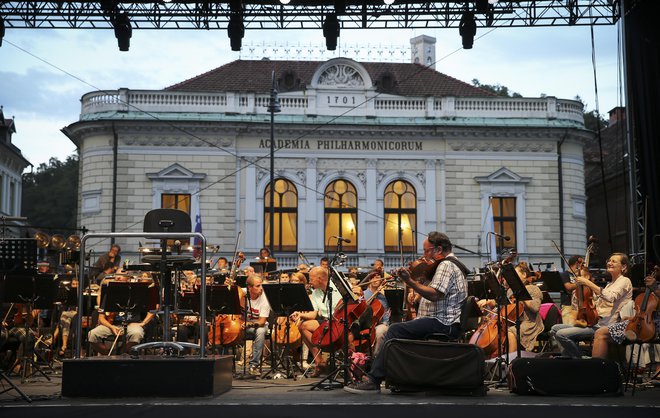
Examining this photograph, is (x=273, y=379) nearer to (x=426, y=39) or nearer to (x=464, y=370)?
(x=464, y=370)

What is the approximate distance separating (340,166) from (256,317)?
19.8 meters

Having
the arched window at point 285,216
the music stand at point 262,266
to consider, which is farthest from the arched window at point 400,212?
the music stand at point 262,266

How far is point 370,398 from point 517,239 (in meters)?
26.6

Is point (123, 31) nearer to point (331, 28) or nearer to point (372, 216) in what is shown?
point (331, 28)

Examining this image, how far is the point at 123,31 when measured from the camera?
18.4 metres

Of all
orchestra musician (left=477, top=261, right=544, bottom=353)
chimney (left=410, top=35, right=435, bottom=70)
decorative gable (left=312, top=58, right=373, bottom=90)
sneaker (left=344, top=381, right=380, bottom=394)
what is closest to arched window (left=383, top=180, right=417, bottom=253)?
decorative gable (left=312, top=58, right=373, bottom=90)

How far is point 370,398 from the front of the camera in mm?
9945

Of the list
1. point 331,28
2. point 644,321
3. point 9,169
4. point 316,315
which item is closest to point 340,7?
point 331,28

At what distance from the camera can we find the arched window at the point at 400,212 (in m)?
35.6

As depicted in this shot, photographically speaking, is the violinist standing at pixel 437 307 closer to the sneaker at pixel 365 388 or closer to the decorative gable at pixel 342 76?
the sneaker at pixel 365 388

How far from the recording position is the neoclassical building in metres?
34.6

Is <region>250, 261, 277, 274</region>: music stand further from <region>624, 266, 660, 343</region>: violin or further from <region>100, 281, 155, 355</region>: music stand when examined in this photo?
<region>624, 266, 660, 343</region>: violin

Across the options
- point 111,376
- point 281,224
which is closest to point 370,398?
point 111,376

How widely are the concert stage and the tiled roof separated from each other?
1097 inches
